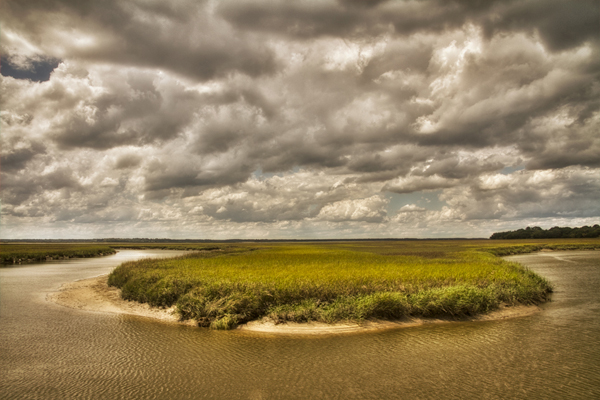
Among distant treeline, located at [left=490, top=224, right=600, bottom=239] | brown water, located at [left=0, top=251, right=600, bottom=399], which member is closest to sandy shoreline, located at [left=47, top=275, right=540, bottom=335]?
brown water, located at [left=0, top=251, right=600, bottom=399]

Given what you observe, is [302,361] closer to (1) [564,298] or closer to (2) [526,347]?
(2) [526,347]

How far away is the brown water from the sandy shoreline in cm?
75

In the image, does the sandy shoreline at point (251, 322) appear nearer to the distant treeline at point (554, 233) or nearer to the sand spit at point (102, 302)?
the sand spit at point (102, 302)

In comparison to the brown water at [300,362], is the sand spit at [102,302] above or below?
below

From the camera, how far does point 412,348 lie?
11906 mm

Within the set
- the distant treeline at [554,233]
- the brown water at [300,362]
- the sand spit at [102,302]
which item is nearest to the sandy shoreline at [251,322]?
the sand spit at [102,302]

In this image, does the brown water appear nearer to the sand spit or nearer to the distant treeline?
the sand spit

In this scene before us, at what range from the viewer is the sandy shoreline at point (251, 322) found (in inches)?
563

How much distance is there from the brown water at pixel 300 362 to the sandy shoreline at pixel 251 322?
750 mm

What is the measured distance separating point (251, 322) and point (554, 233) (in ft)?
626

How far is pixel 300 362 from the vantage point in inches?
418

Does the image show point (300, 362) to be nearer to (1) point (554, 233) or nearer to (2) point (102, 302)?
(2) point (102, 302)

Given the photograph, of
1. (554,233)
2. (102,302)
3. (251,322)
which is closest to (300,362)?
(251,322)

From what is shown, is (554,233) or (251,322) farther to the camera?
(554,233)
